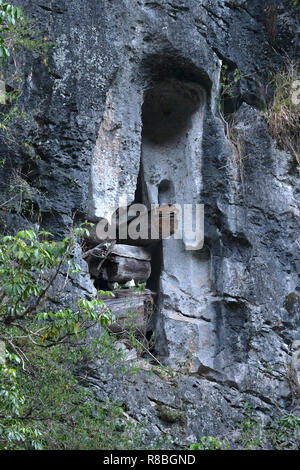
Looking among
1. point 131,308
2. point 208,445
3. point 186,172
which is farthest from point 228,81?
point 208,445

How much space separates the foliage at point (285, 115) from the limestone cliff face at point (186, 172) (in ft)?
0.42

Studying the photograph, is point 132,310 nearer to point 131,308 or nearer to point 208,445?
point 131,308

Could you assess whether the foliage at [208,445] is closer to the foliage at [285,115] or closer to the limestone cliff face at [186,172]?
the limestone cliff face at [186,172]

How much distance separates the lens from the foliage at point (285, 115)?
8992 mm

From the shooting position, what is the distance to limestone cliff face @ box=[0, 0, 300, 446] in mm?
7602

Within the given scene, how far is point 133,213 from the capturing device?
8.64m

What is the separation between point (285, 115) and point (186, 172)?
142 cm

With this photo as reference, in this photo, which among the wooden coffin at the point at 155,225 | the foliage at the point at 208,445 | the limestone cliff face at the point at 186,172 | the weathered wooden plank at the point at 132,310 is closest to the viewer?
the foliage at the point at 208,445

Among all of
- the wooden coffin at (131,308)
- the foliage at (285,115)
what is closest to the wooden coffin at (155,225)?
the wooden coffin at (131,308)

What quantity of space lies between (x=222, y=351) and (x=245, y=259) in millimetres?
1084

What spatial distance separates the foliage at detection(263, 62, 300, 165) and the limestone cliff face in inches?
5.0

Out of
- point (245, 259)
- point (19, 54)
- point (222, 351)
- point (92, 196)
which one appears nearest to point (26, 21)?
point (19, 54)

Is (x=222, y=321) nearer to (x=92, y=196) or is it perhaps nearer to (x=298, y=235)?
(x=298, y=235)

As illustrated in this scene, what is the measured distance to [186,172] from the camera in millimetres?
8812
